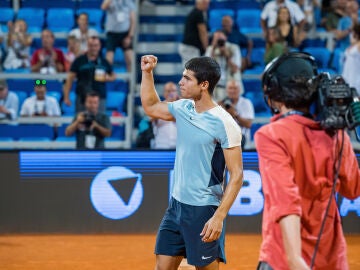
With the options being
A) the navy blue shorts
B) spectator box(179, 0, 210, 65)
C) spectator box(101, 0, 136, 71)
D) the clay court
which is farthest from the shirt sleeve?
spectator box(101, 0, 136, 71)

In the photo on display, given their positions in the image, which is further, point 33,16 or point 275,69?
point 33,16

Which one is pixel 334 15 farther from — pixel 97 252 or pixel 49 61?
pixel 97 252

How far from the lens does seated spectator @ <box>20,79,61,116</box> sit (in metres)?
12.5

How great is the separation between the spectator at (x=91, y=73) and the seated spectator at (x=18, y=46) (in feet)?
4.77

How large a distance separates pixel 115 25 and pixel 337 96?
37.9ft

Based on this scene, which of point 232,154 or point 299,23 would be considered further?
point 299,23

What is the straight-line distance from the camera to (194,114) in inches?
212

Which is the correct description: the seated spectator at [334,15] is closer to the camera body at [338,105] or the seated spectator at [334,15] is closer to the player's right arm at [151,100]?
the player's right arm at [151,100]

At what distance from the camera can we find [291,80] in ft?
10.6

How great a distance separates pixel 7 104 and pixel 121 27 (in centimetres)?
279

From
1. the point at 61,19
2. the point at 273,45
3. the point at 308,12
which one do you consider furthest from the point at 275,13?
the point at 61,19

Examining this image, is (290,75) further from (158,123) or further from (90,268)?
(158,123)

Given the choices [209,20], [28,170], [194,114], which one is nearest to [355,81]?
[209,20]

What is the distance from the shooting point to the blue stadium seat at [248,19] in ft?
51.5
